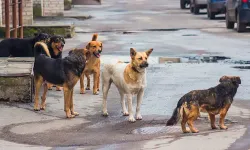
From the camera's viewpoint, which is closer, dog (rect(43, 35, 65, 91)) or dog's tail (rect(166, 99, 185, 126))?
dog's tail (rect(166, 99, 185, 126))

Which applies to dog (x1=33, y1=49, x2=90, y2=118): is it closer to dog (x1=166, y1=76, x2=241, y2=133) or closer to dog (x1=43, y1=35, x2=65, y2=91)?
dog (x1=43, y1=35, x2=65, y2=91)

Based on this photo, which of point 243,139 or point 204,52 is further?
point 204,52

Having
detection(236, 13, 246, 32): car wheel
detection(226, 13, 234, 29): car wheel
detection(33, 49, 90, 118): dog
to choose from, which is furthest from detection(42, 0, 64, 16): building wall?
detection(33, 49, 90, 118): dog

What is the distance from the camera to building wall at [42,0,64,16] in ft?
112

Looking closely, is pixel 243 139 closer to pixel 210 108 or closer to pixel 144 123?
pixel 210 108

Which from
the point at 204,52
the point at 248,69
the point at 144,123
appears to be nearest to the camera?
the point at 144,123

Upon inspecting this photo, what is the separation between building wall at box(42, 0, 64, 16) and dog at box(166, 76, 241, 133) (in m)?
25.2

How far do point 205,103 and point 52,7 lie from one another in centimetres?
2577

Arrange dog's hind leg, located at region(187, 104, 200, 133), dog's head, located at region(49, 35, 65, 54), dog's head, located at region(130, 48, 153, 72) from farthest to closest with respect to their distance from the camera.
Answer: dog's head, located at region(49, 35, 65, 54) → dog's head, located at region(130, 48, 153, 72) → dog's hind leg, located at region(187, 104, 200, 133)

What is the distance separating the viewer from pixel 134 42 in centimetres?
2227

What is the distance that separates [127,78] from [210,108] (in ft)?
4.74

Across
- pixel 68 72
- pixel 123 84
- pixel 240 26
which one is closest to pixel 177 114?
pixel 123 84

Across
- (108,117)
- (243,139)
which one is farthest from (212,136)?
(108,117)

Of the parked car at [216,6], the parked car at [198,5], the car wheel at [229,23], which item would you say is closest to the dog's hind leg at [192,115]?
the car wheel at [229,23]
